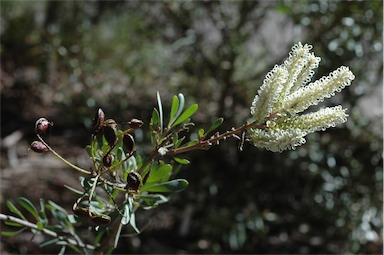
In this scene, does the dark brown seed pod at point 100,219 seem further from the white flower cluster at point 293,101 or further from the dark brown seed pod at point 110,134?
the white flower cluster at point 293,101

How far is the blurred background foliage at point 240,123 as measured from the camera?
2.24 m

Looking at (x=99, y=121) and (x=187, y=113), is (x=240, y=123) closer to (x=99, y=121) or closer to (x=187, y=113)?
(x=187, y=113)

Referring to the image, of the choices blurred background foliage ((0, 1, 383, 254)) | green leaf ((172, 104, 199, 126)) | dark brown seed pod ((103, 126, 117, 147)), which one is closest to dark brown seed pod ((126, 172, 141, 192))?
dark brown seed pod ((103, 126, 117, 147))

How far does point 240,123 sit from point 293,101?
1.53 m

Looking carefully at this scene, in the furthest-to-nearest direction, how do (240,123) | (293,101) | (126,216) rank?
(240,123), (126,216), (293,101)

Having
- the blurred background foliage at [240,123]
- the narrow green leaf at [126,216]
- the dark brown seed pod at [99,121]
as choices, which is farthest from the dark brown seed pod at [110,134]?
the blurred background foliage at [240,123]

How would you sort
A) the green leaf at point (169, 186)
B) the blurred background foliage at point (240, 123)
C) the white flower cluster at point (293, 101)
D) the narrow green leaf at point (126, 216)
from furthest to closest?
1. the blurred background foliage at point (240, 123)
2. the green leaf at point (169, 186)
3. the narrow green leaf at point (126, 216)
4. the white flower cluster at point (293, 101)

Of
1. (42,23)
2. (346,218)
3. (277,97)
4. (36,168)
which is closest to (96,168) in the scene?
(277,97)

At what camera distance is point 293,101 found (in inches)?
32.2

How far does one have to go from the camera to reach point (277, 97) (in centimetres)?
82

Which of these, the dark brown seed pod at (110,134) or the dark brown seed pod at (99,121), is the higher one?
the dark brown seed pod at (99,121)

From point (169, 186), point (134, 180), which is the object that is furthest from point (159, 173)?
point (134, 180)

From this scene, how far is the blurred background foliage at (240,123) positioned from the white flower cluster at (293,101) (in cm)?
133

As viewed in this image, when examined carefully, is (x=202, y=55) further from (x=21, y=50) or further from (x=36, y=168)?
(x=21, y=50)
